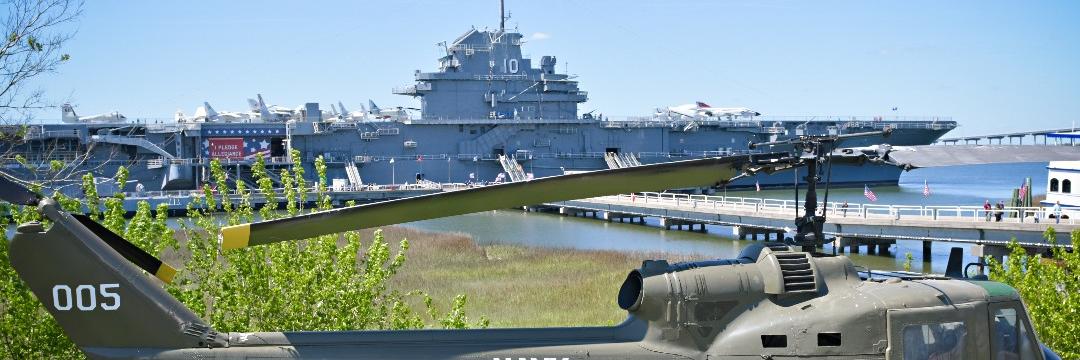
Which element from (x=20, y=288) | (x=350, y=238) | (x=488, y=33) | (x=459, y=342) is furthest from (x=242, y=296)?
(x=488, y=33)

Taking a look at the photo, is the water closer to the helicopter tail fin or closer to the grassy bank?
the grassy bank

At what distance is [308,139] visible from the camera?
6259 centimetres

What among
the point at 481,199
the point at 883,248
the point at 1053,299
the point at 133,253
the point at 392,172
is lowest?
the point at 883,248

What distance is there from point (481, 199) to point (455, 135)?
59.9 m

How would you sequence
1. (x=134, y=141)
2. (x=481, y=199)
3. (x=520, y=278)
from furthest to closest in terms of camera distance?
(x=134, y=141), (x=520, y=278), (x=481, y=199)

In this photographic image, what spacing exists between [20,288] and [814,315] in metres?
8.87

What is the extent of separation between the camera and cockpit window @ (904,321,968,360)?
6.82 meters

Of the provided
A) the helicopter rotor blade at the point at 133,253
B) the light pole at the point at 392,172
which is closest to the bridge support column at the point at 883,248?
the helicopter rotor blade at the point at 133,253

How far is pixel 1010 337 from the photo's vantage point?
706 centimetres

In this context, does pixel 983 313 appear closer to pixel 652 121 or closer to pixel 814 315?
pixel 814 315

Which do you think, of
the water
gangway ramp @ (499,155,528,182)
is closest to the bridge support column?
the water

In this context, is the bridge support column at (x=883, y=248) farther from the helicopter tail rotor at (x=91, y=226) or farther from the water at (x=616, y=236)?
the helicopter tail rotor at (x=91, y=226)

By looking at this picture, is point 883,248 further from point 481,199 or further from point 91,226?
point 91,226

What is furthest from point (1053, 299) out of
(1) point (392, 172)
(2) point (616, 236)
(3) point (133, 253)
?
(1) point (392, 172)
